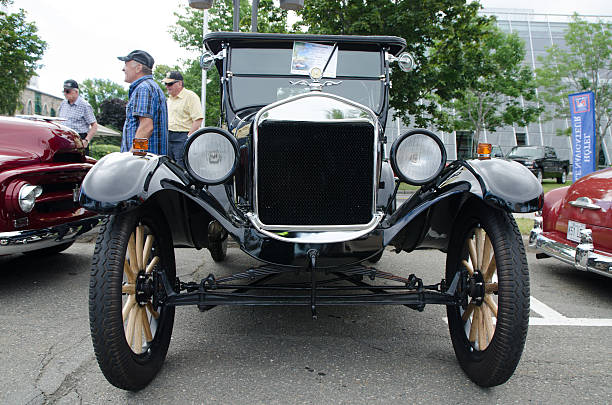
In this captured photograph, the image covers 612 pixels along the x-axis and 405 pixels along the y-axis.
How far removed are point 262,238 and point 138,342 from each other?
0.83 meters

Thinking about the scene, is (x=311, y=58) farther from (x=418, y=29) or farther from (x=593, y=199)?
(x=418, y=29)

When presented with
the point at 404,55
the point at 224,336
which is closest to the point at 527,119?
the point at 404,55

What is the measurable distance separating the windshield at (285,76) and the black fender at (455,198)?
1250mm

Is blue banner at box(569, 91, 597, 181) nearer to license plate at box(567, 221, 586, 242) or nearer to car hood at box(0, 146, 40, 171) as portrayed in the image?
license plate at box(567, 221, 586, 242)

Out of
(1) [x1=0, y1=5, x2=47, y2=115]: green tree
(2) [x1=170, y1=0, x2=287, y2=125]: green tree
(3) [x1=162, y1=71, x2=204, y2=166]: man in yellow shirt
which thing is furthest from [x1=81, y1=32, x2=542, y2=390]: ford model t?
(1) [x1=0, y1=5, x2=47, y2=115]: green tree

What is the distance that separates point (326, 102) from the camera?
2627 millimetres

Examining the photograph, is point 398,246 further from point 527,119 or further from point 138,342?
point 527,119

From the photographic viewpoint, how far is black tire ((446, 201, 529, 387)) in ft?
6.99

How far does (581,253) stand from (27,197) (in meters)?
4.70

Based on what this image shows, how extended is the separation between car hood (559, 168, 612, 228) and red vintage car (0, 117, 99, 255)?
4593 millimetres

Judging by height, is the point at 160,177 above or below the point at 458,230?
above

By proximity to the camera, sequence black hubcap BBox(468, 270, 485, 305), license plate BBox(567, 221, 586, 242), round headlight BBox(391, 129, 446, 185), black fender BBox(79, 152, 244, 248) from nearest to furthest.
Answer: black fender BBox(79, 152, 244, 248), black hubcap BBox(468, 270, 485, 305), round headlight BBox(391, 129, 446, 185), license plate BBox(567, 221, 586, 242)

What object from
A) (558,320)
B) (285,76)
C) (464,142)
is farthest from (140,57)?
(464,142)

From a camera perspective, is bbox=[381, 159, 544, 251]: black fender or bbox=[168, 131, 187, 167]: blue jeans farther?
bbox=[168, 131, 187, 167]: blue jeans
